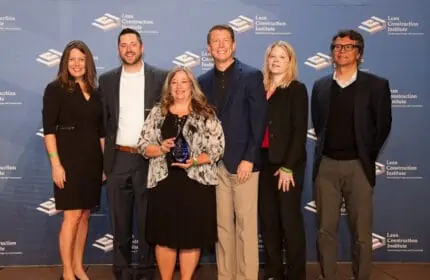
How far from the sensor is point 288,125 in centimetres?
326

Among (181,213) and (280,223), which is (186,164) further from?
(280,223)

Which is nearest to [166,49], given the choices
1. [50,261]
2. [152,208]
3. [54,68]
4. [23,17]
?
[54,68]

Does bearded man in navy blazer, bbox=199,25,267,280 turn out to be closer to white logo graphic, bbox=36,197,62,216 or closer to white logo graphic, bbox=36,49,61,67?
white logo graphic, bbox=36,49,61,67

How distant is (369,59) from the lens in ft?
13.4

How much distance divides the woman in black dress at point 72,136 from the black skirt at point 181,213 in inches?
→ 24.4

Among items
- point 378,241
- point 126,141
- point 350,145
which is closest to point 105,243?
point 126,141

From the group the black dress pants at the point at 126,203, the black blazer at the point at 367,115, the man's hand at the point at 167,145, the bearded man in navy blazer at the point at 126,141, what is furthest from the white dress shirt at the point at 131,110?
the black blazer at the point at 367,115

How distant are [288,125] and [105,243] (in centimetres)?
193

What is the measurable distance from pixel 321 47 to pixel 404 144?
1092mm

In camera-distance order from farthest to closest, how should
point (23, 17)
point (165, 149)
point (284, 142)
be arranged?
point (23, 17)
point (284, 142)
point (165, 149)

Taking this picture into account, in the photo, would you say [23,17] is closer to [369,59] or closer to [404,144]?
[369,59]

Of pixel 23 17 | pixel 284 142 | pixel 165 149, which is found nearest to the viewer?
pixel 165 149

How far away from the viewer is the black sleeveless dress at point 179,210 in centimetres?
304

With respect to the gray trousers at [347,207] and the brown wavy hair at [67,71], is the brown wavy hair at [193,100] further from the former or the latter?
the gray trousers at [347,207]
